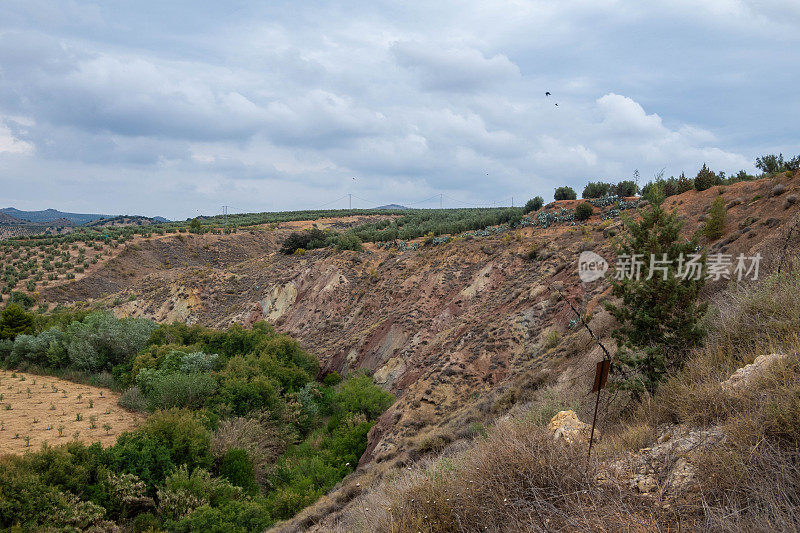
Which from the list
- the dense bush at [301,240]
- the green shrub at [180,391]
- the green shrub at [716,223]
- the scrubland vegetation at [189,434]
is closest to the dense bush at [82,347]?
the scrubland vegetation at [189,434]

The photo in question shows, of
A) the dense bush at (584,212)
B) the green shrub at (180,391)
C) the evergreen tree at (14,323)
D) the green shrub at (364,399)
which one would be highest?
the dense bush at (584,212)

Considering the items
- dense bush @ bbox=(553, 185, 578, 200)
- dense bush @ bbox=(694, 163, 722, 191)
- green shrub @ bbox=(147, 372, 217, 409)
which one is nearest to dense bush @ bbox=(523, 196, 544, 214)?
dense bush @ bbox=(553, 185, 578, 200)

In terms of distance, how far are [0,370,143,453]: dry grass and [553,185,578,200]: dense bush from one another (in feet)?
110

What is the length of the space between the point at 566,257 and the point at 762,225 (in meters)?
7.48

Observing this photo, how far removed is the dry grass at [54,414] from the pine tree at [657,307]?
15480mm

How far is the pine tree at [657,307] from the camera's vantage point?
6992mm

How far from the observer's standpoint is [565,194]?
122 ft

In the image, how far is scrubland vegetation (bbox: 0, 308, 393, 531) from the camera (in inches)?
434

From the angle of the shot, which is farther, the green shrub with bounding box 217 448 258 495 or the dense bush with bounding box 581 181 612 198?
the dense bush with bounding box 581 181 612 198

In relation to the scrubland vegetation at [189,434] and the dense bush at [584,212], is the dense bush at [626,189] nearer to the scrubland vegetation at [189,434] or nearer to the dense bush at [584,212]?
the dense bush at [584,212]

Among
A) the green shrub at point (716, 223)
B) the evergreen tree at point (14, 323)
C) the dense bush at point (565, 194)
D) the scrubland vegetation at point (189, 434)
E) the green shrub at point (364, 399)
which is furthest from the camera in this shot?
the dense bush at point (565, 194)

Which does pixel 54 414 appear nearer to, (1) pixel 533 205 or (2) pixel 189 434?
(2) pixel 189 434

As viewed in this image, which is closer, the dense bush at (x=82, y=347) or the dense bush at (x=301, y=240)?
the dense bush at (x=82, y=347)

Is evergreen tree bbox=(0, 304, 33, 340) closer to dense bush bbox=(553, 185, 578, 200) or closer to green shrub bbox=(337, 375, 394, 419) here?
green shrub bbox=(337, 375, 394, 419)
